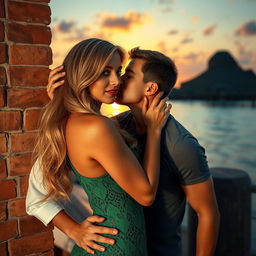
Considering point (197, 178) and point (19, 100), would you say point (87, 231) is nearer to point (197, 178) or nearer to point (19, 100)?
point (197, 178)

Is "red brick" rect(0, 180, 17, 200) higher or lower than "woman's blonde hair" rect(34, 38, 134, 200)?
lower

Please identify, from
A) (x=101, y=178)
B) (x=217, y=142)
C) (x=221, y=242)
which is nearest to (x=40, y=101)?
(x=101, y=178)

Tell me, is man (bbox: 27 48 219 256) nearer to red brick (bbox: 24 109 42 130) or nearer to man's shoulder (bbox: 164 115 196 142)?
man's shoulder (bbox: 164 115 196 142)

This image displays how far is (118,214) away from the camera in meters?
1.62

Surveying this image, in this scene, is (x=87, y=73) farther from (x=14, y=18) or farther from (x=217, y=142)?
(x=217, y=142)

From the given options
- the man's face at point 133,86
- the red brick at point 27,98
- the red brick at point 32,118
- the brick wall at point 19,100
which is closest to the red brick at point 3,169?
the brick wall at point 19,100

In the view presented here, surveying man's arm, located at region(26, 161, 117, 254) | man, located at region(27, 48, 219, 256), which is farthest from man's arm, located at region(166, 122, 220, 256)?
man's arm, located at region(26, 161, 117, 254)

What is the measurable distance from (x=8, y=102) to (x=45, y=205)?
66 centimetres

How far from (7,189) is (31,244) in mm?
424

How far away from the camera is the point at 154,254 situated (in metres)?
1.92

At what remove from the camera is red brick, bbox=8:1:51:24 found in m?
1.67

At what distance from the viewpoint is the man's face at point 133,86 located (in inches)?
76.6

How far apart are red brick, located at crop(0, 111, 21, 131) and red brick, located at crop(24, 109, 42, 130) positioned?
4 cm

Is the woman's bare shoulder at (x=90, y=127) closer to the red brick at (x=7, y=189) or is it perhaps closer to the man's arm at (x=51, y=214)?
the man's arm at (x=51, y=214)
